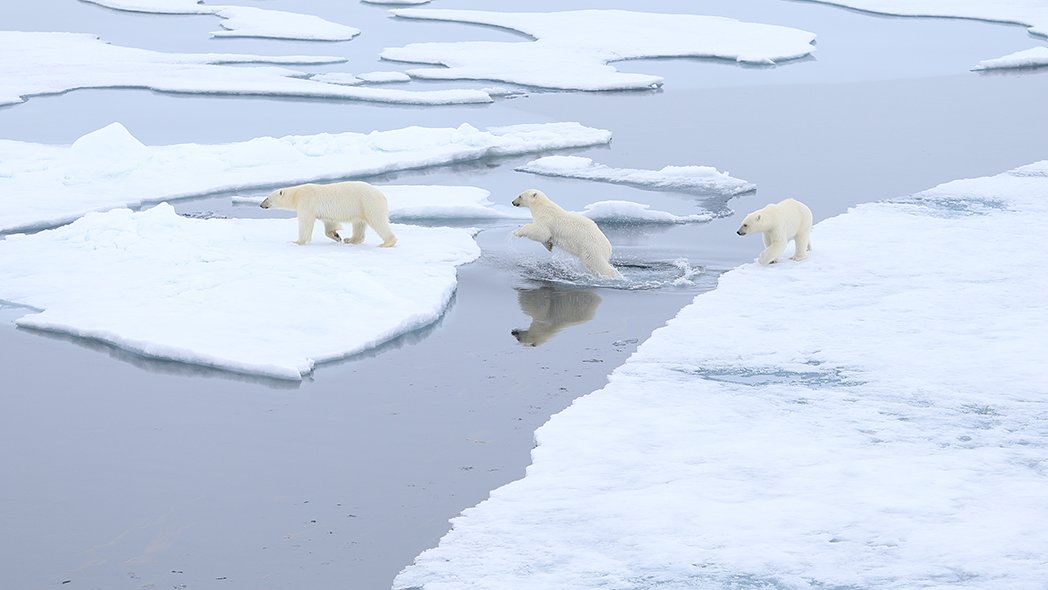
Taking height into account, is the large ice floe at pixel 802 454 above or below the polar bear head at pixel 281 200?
below

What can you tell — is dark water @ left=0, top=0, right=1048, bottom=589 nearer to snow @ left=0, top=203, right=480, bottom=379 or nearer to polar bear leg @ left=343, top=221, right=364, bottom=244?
snow @ left=0, top=203, right=480, bottom=379

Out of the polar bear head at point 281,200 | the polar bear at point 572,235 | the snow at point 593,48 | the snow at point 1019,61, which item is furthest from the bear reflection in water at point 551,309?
the snow at point 1019,61

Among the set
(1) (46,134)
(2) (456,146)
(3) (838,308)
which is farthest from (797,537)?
(1) (46,134)

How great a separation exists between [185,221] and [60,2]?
2352cm

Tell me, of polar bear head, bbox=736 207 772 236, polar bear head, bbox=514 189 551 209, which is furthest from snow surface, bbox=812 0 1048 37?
polar bear head, bbox=514 189 551 209

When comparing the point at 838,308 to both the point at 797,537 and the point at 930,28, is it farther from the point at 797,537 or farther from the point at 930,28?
the point at 930,28

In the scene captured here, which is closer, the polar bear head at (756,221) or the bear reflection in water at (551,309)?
the bear reflection in water at (551,309)

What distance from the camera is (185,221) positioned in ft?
28.3

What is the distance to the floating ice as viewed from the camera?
1102cm

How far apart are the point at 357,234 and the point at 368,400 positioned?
2.75 metres

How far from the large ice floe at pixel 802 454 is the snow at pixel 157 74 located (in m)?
9.23

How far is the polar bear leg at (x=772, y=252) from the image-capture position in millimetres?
8312

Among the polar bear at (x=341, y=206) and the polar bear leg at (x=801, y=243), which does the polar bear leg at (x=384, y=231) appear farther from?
the polar bear leg at (x=801, y=243)

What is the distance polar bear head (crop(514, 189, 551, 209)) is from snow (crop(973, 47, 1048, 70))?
1229cm
